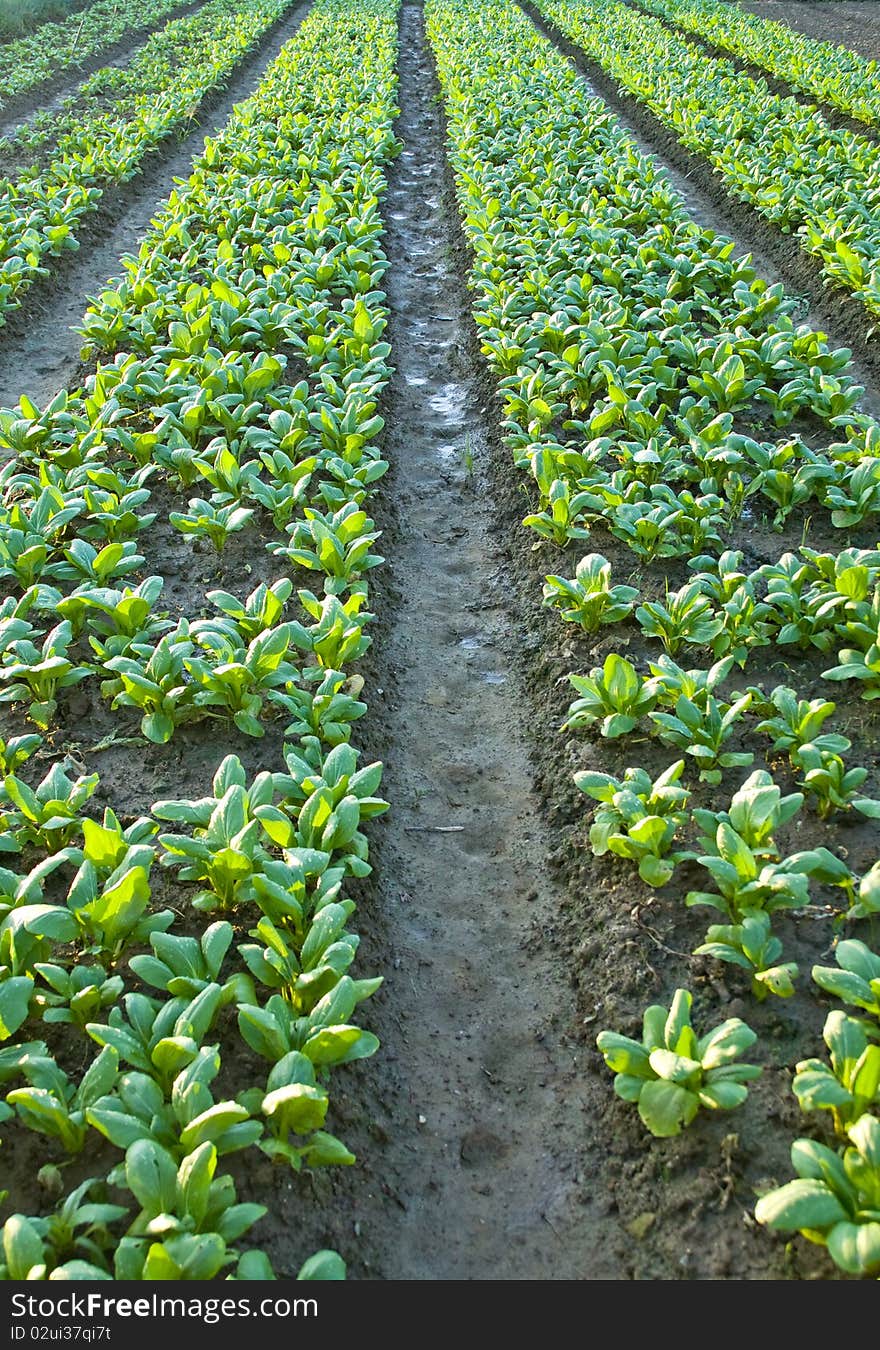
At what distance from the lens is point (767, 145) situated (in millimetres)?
12867

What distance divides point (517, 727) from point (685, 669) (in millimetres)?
883

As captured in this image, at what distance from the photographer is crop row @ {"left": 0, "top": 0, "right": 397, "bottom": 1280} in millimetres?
2729

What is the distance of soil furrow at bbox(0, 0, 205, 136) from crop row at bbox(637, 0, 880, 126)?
12.3 m

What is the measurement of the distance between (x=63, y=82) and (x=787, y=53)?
1361 centimetres

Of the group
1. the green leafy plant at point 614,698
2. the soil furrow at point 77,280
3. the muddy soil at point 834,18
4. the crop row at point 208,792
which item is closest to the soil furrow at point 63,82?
the soil furrow at point 77,280

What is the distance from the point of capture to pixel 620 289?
27.4ft

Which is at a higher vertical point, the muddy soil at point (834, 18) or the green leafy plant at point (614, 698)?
the muddy soil at point (834, 18)

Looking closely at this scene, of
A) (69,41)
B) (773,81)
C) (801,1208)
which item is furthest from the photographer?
(69,41)

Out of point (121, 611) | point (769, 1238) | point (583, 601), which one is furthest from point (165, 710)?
point (769, 1238)

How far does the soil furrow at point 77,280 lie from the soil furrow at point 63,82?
2.90m

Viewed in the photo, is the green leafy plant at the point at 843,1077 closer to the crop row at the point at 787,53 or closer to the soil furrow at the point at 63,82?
the crop row at the point at 787,53

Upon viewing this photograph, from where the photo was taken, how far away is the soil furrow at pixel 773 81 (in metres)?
14.8

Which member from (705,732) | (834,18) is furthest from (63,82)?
(834,18)

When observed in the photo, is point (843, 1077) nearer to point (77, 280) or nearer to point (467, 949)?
point (467, 949)
